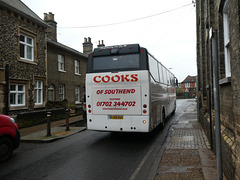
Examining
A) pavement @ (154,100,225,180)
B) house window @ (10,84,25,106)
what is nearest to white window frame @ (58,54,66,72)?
house window @ (10,84,25,106)

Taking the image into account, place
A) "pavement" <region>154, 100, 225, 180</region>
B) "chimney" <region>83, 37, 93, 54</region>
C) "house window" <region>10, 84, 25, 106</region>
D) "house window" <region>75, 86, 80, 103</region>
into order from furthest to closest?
"chimney" <region>83, 37, 93, 54</region>, "house window" <region>75, 86, 80, 103</region>, "house window" <region>10, 84, 25, 106</region>, "pavement" <region>154, 100, 225, 180</region>

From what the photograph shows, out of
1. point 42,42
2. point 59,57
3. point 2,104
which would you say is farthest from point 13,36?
point 59,57

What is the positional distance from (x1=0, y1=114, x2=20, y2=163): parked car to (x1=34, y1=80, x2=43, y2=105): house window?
33.7 feet

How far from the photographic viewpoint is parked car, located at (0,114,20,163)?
5.83m

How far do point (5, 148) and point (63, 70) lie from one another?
15.1 metres

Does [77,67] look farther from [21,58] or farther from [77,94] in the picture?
[21,58]

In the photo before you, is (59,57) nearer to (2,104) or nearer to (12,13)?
(12,13)

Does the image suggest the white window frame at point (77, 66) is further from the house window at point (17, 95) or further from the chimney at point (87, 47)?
the house window at point (17, 95)

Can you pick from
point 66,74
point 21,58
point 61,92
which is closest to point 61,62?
point 66,74

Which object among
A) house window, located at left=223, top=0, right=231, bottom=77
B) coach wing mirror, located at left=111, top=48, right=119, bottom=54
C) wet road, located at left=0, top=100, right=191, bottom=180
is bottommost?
wet road, located at left=0, top=100, right=191, bottom=180

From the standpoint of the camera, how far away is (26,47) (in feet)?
49.0

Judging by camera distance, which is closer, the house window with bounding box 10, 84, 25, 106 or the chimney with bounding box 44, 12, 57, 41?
the house window with bounding box 10, 84, 25, 106

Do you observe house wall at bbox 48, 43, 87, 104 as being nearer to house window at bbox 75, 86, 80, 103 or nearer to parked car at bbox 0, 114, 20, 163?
house window at bbox 75, 86, 80, 103

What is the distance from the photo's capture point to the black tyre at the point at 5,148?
5827 mm
